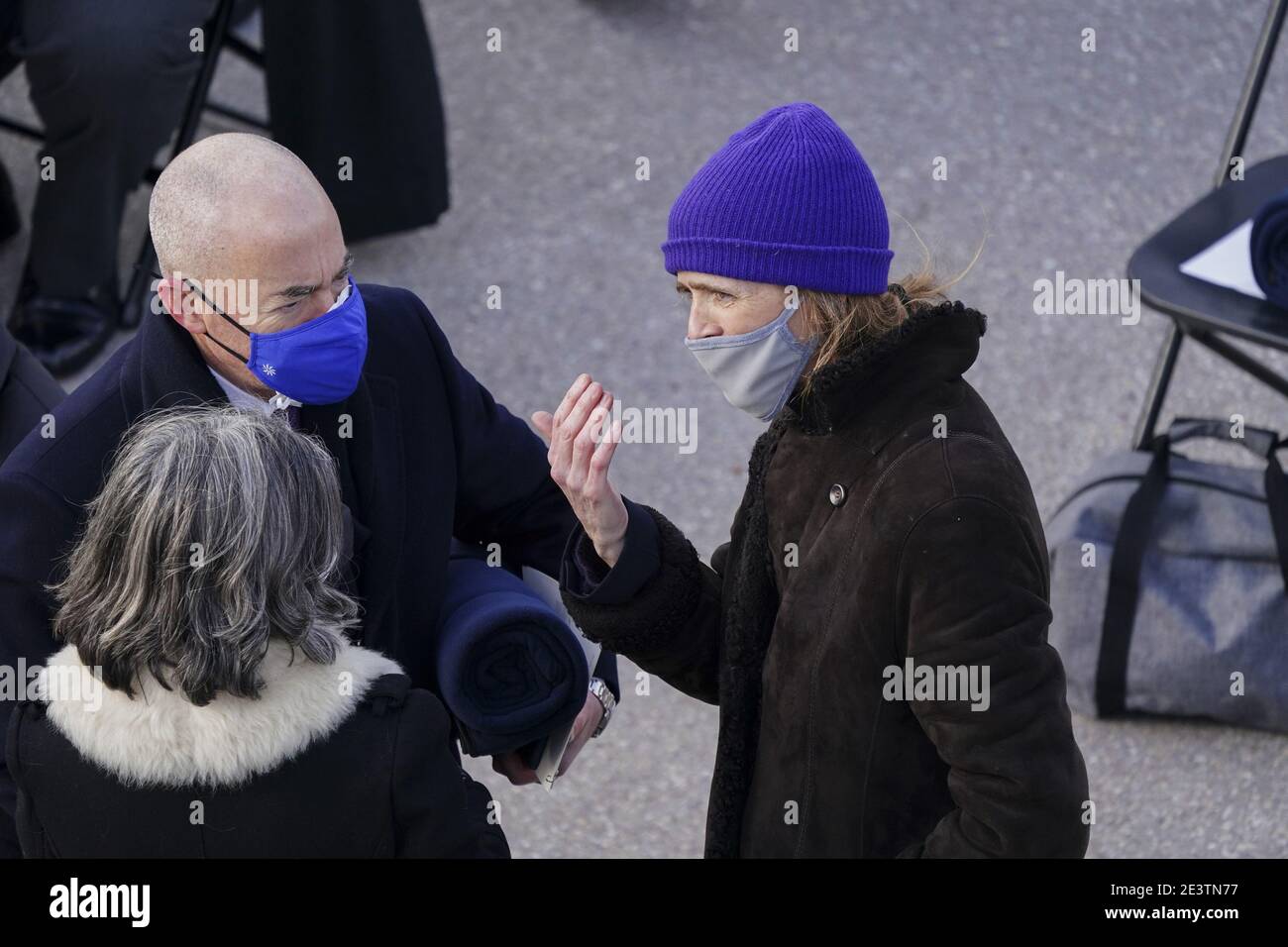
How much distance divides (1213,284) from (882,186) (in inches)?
76.4

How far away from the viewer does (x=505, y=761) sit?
2.33 meters

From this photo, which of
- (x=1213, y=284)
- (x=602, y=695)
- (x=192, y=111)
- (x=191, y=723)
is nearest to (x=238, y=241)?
(x=191, y=723)

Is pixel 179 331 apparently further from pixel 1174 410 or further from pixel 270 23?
pixel 1174 410

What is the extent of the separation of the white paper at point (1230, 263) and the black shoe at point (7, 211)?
335 cm

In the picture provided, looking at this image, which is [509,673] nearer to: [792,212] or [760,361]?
[760,361]

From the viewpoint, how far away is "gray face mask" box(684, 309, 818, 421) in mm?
1870

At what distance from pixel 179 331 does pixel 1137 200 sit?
11.6 feet

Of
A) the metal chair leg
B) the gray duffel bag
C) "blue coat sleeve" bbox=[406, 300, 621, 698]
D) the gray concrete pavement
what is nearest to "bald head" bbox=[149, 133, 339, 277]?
"blue coat sleeve" bbox=[406, 300, 621, 698]

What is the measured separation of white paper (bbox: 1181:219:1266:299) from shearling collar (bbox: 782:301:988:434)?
4.49ft

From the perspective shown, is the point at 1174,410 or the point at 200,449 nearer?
the point at 200,449

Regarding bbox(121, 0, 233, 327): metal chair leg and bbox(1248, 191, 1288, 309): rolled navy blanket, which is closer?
bbox(1248, 191, 1288, 309): rolled navy blanket

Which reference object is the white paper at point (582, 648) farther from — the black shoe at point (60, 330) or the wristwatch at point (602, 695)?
the black shoe at point (60, 330)

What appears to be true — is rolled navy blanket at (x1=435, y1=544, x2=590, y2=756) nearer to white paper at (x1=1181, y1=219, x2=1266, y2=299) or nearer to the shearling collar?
the shearling collar
